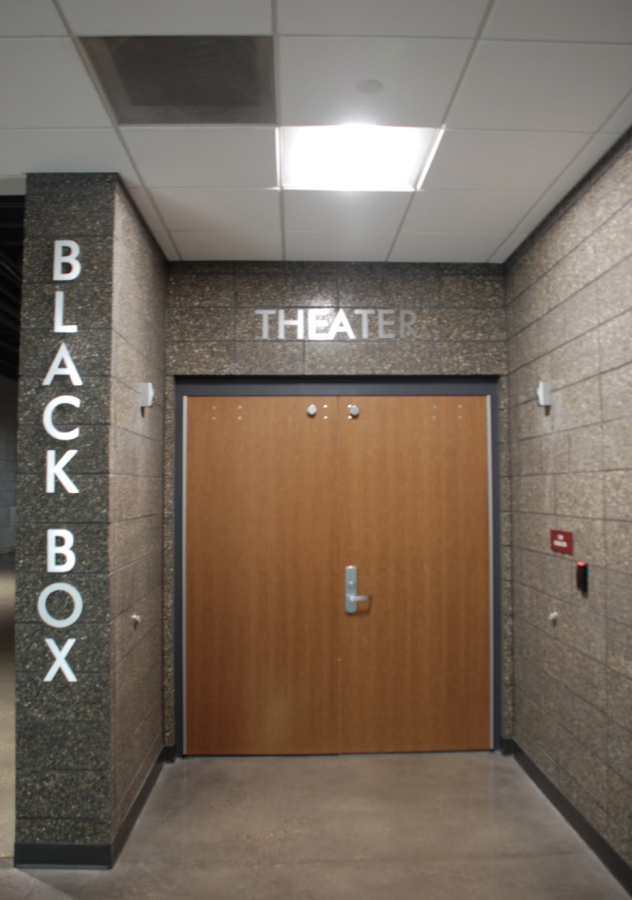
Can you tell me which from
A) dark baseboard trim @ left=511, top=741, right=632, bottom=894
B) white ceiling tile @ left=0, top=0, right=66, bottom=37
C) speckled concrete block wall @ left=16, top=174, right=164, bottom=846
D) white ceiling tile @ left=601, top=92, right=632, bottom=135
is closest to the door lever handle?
dark baseboard trim @ left=511, top=741, right=632, bottom=894

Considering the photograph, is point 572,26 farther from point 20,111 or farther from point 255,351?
point 255,351

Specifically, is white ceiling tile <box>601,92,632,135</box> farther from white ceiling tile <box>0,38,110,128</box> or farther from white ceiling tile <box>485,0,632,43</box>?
white ceiling tile <box>0,38,110,128</box>

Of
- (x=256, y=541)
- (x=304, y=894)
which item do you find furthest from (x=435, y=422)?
(x=304, y=894)

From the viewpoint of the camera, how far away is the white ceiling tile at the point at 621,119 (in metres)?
2.24

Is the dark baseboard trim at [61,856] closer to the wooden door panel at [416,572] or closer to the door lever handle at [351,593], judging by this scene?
the wooden door panel at [416,572]

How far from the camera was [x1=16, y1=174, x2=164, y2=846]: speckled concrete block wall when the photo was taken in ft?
8.42

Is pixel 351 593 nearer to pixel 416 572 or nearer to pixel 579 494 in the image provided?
pixel 416 572

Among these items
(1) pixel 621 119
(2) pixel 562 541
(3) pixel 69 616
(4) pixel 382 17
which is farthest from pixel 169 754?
(1) pixel 621 119

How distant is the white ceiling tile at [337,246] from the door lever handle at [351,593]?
72.6 inches

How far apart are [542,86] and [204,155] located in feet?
Answer: 4.29

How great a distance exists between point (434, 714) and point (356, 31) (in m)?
3.41

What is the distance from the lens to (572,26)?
6.16 feet

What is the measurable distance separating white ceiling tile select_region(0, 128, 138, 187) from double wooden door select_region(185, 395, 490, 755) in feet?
4.86

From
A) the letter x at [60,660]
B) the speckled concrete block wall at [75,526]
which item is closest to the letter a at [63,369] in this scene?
the speckled concrete block wall at [75,526]
